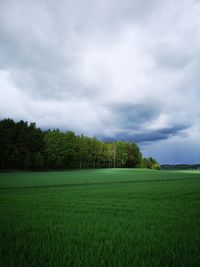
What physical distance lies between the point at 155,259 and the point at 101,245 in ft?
5.27

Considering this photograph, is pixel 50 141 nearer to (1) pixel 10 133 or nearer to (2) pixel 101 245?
(1) pixel 10 133

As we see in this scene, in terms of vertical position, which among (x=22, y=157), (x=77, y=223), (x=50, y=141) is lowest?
(x=77, y=223)

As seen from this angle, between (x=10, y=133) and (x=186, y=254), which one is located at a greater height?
(x=10, y=133)

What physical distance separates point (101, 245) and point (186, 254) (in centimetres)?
225

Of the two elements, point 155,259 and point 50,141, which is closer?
point 155,259

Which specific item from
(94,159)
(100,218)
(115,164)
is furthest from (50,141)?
(100,218)

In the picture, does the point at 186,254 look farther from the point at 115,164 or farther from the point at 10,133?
the point at 115,164

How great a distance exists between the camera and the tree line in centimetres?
8619

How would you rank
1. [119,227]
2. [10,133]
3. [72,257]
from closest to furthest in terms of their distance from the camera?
1. [72,257]
2. [119,227]
3. [10,133]

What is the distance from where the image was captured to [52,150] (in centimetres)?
9975

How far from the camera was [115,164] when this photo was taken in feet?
465

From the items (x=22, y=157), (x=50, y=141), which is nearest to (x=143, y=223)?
(x=22, y=157)

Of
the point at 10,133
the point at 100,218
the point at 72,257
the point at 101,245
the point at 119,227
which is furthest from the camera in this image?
the point at 10,133

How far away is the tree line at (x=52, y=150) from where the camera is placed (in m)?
86.2
